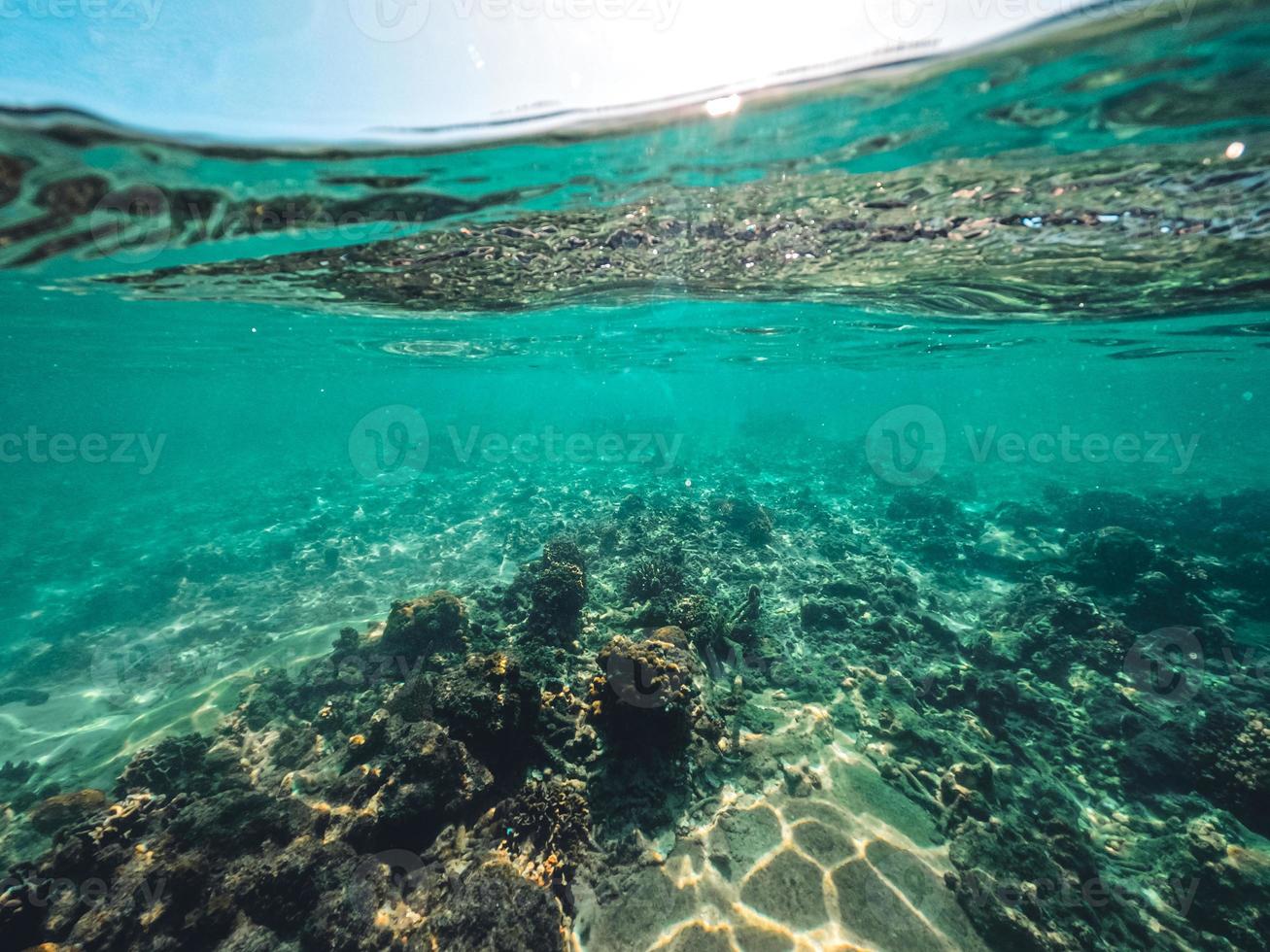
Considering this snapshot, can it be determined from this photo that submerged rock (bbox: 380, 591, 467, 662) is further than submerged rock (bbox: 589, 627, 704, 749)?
Yes

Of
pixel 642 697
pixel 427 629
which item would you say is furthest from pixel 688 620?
pixel 427 629

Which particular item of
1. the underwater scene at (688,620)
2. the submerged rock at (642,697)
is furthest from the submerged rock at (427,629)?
the submerged rock at (642,697)

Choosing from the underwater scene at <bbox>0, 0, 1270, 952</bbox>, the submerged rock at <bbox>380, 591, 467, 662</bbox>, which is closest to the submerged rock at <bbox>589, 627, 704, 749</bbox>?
the underwater scene at <bbox>0, 0, 1270, 952</bbox>

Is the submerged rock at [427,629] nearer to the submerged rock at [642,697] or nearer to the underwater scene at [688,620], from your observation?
the underwater scene at [688,620]

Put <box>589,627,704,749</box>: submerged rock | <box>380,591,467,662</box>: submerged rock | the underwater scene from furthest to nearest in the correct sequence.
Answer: <box>380,591,467,662</box>: submerged rock, <box>589,627,704,749</box>: submerged rock, the underwater scene

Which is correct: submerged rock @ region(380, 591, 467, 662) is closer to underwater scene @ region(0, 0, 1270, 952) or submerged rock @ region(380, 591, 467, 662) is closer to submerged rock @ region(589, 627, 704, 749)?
underwater scene @ region(0, 0, 1270, 952)

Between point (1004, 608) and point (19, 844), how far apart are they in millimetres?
19664

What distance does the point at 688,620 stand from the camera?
9.77m

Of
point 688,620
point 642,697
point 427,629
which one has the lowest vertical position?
point 427,629

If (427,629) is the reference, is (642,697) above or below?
above

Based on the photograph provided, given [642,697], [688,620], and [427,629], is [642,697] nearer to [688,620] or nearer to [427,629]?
[688,620]

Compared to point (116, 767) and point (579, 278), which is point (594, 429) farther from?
point (116, 767)

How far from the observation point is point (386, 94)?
5984 mm

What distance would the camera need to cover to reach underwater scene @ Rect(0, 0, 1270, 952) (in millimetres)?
5473
